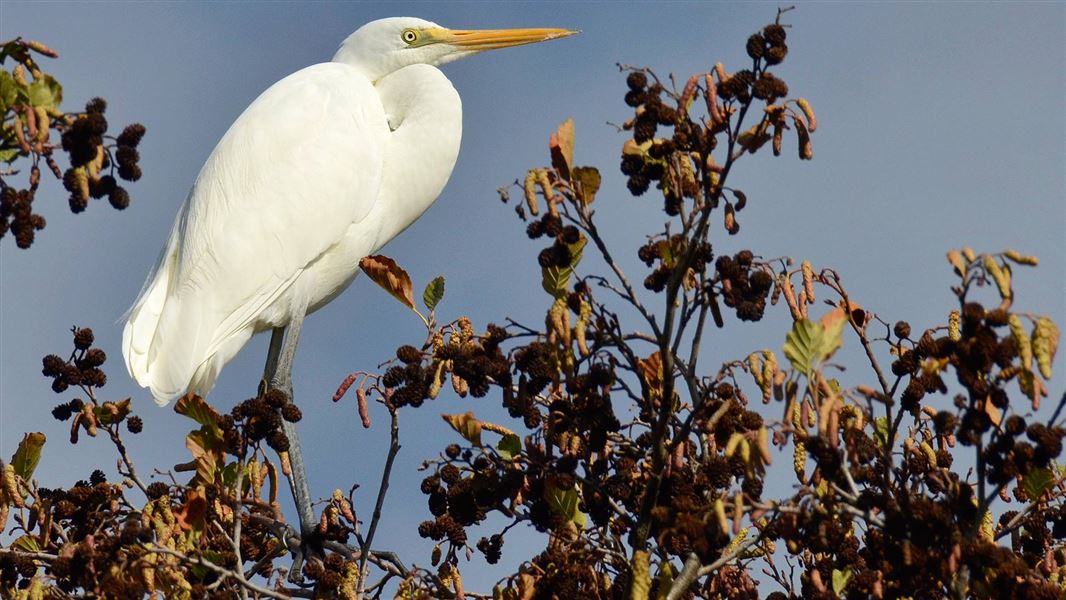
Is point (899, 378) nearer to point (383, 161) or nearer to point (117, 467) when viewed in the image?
point (117, 467)

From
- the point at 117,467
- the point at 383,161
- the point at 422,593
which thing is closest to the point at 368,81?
the point at 383,161

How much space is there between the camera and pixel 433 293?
3.78 meters

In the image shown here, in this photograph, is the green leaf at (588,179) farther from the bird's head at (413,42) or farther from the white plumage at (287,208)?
the bird's head at (413,42)

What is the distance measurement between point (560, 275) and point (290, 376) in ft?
11.3

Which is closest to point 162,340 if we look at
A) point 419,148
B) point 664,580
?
point 419,148

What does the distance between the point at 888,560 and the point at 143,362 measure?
3695 millimetres

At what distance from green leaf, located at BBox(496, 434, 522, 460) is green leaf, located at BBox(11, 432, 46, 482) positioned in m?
1.39

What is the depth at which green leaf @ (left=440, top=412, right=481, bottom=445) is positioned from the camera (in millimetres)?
3373

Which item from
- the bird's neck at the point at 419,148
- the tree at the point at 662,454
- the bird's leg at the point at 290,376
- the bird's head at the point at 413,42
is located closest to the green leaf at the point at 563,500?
the tree at the point at 662,454

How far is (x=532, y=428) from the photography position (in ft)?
10.8

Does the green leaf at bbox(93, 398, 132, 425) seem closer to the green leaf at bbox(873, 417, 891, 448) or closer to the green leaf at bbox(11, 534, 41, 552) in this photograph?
the green leaf at bbox(11, 534, 41, 552)

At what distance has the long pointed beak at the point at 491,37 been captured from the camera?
7.06 m

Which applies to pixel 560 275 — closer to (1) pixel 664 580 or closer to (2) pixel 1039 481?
(1) pixel 664 580

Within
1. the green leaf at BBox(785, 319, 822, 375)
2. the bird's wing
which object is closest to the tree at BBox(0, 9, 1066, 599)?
the green leaf at BBox(785, 319, 822, 375)
